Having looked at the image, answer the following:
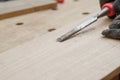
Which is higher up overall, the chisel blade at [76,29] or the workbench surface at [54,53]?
the chisel blade at [76,29]

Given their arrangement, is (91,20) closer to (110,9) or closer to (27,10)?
(110,9)

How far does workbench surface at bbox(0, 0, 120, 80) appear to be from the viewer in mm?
556

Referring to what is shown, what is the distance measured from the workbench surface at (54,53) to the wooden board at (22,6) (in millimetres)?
67

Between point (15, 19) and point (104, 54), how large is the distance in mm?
465

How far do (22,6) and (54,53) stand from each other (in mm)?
428

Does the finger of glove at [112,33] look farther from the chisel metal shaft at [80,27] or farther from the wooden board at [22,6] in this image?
the wooden board at [22,6]

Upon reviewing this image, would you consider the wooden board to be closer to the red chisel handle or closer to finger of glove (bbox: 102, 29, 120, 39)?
the red chisel handle

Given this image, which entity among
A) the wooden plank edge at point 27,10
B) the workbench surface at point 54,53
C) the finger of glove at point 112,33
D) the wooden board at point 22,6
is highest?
the wooden board at point 22,6

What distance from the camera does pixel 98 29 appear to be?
77 centimetres

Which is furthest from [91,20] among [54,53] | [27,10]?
[27,10]

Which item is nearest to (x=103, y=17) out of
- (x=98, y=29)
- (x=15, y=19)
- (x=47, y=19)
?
(x=98, y=29)

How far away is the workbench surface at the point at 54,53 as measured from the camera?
556mm

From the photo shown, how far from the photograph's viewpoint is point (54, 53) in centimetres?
64

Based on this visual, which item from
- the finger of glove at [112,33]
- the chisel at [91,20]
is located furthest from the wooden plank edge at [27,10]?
the finger of glove at [112,33]
